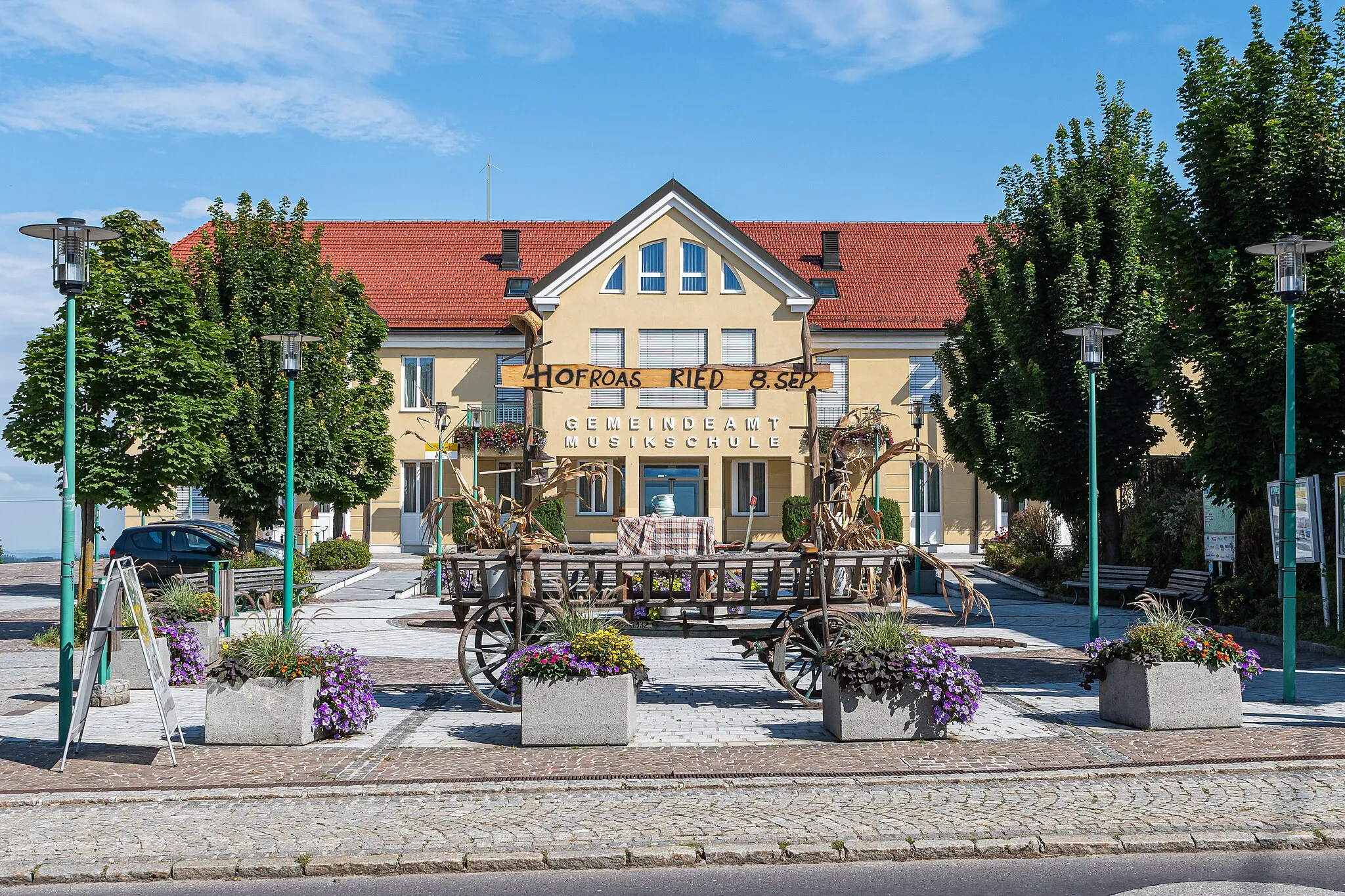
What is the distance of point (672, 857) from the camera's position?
6.67 metres

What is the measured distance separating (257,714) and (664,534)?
867cm

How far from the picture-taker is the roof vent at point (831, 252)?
41594 millimetres

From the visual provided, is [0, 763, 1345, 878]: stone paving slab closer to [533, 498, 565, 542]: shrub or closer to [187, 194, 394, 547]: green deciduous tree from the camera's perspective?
[187, 194, 394, 547]: green deciduous tree

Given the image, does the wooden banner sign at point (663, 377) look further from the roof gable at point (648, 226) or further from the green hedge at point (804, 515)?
the roof gable at point (648, 226)

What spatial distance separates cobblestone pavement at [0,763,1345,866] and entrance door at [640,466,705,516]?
1137 inches

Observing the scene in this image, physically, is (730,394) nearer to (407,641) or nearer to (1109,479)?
(1109,479)

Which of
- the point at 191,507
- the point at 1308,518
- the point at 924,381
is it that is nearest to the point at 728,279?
the point at 924,381

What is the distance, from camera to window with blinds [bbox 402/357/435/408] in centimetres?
3897

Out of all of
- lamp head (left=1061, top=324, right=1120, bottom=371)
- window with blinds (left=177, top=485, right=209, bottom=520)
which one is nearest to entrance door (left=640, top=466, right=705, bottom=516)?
window with blinds (left=177, top=485, right=209, bottom=520)

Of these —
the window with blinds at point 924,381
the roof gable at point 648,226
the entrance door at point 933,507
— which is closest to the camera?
the roof gable at point 648,226

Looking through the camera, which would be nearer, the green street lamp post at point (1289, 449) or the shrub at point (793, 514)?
the green street lamp post at point (1289, 449)

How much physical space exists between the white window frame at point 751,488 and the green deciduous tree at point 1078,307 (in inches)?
527

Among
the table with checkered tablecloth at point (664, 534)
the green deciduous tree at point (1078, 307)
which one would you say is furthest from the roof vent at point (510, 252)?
the table with checkered tablecloth at point (664, 534)

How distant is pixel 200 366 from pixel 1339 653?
15.5 metres
